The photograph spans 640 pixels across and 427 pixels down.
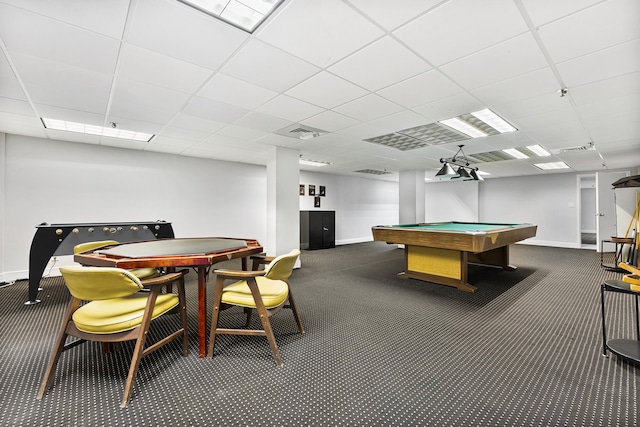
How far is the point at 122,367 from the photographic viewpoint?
2.06m

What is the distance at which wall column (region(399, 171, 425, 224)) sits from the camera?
27.2 feet

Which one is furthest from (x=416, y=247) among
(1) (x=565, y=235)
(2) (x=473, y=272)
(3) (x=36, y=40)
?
(1) (x=565, y=235)

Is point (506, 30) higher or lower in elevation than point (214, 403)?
higher

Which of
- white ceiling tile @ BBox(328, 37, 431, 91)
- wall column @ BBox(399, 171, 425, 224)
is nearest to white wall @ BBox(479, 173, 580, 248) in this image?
wall column @ BBox(399, 171, 425, 224)

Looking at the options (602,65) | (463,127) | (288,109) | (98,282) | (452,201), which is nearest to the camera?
(98,282)

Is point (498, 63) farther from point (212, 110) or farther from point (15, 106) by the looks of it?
point (15, 106)

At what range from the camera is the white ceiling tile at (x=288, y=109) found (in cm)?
315

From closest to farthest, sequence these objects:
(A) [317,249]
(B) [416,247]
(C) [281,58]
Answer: (C) [281,58] < (B) [416,247] < (A) [317,249]

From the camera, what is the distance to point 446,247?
3900 mm

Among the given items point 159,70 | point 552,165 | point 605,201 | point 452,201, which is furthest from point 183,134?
point 605,201

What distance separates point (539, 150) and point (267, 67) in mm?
5995

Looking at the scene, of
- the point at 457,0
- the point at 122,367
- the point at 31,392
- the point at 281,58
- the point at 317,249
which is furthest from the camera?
the point at 317,249

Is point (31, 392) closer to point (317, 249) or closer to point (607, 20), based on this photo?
point (607, 20)

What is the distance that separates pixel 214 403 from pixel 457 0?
9.53 feet
